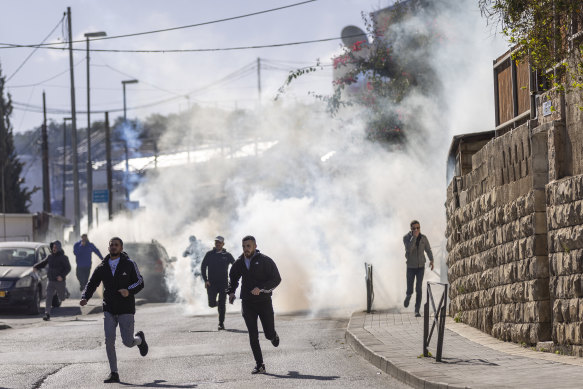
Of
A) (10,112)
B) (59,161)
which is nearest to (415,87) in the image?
(10,112)

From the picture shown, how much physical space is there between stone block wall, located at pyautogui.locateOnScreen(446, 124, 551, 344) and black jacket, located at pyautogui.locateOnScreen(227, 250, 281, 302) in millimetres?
3064

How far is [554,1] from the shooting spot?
1100cm

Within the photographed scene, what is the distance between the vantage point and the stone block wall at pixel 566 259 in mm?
10469

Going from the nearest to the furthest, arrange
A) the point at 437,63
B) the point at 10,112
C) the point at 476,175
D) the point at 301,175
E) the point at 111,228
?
the point at 476,175 → the point at 437,63 → the point at 301,175 → the point at 111,228 → the point at 10,112

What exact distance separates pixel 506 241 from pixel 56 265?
11.9m

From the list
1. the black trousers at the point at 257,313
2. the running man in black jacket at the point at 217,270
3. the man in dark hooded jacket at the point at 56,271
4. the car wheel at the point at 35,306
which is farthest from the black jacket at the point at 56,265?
the black trousers at the point at 257,313

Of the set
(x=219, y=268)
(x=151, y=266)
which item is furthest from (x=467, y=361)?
(x=151, y=266)

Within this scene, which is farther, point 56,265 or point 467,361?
point 56,265

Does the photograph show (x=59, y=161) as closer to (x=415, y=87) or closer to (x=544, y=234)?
(x=415, y=87)

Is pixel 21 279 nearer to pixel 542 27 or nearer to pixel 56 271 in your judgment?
pixel 56 271

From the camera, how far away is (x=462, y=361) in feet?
35.5

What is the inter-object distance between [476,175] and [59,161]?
280 ft

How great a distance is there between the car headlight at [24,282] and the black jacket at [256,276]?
1139 centimetres

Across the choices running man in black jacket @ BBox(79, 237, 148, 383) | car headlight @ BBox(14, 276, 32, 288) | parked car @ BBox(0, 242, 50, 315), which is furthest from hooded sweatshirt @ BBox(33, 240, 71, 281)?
running man in black jacket @ BBox(79, 237, 148, 383)
